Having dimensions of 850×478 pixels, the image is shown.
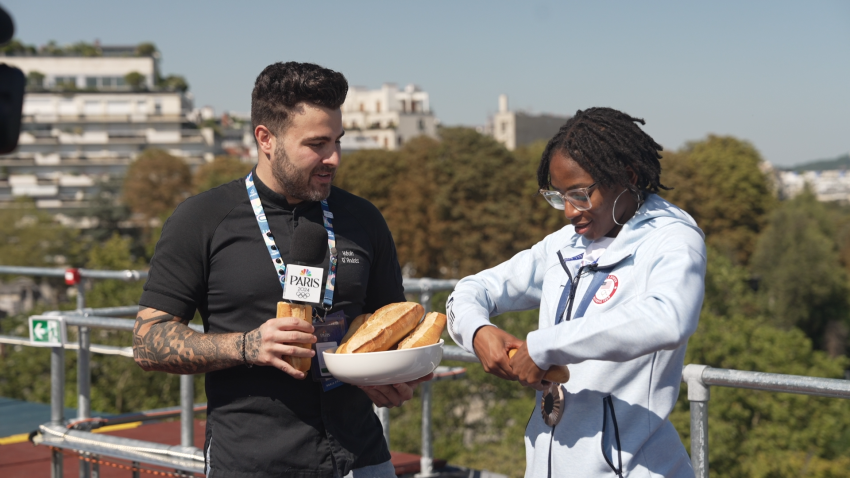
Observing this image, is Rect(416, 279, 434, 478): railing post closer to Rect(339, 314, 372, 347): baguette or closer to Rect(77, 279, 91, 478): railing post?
Rect(77, 279, 91, 478): railing post

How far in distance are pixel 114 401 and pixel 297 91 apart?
24.0 m

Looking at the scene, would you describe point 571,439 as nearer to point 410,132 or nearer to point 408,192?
point 408,192

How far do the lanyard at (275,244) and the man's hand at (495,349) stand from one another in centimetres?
51

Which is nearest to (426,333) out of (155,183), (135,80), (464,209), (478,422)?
(478,422)

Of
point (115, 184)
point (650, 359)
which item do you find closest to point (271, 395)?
point (650, 359)

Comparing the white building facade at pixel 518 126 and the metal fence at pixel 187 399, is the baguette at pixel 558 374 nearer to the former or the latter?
the metal fence at pixel 187 399

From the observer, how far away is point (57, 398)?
15.5ft

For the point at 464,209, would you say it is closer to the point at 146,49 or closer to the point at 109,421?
the point at 109,421

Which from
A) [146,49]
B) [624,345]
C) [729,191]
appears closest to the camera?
[624,345]

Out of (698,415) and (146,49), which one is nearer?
(698,415)

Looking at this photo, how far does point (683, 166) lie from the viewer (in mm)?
57688

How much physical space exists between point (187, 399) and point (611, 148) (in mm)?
2795

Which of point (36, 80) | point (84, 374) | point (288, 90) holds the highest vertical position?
point (36, 80)

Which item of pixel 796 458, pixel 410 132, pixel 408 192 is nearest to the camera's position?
pixel 796 458
